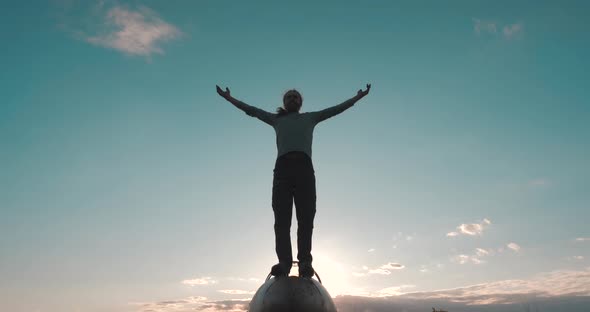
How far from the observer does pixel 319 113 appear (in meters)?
9.52

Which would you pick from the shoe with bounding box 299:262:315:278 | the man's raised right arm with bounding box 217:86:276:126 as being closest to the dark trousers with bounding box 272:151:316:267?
the shoe with bounding box 299:262:315:278

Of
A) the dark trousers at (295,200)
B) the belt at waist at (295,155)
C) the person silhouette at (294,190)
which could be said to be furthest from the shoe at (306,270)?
the belt at waist at (295,155)

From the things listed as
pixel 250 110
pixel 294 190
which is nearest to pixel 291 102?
pixel 250 110

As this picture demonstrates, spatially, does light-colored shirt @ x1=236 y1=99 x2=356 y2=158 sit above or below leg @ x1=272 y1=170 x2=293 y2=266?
above

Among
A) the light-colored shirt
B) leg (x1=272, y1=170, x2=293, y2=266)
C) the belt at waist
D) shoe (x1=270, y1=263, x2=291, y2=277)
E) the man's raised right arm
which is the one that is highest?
the man's raised right arm

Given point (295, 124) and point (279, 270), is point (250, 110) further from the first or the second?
point (279, 270)

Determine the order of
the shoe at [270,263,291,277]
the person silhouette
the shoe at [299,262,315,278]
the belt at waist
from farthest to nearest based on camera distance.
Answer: the belt at waist
the person silhouette
the shoe at [299,262,315,278]
the shoe at [270,263,291,277]

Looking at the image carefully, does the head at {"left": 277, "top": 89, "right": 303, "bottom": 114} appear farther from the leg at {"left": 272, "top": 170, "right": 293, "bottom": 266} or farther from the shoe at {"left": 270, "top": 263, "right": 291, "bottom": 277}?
the shoe at {"left": 270, "top": 263, "right": 291, "bottom": 277}

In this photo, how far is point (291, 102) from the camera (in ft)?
31.4

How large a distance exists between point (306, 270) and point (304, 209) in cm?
109

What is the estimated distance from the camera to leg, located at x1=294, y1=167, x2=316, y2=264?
871 cm

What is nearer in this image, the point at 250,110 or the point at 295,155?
the point at 295,155

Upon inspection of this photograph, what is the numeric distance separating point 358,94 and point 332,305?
4.33 meters

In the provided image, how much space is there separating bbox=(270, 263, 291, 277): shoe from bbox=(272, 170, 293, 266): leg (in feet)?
0.78
